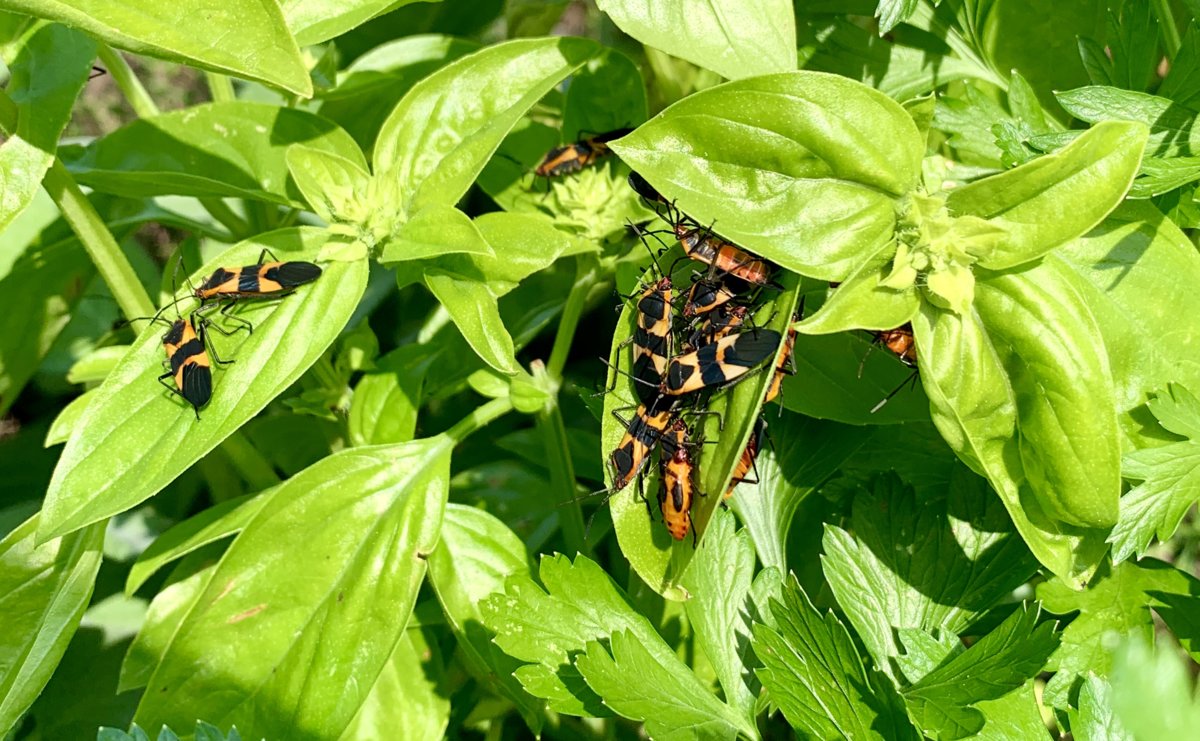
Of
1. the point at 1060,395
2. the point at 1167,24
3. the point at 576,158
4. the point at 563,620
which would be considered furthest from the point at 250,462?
the point at 1167,24

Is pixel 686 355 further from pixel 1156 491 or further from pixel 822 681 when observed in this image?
pixel 1156 491

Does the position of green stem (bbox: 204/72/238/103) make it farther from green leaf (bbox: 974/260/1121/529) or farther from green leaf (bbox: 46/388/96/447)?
green leaf (bbox: 974/260/1121/529)

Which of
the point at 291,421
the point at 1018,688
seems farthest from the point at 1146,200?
the point at 291,421

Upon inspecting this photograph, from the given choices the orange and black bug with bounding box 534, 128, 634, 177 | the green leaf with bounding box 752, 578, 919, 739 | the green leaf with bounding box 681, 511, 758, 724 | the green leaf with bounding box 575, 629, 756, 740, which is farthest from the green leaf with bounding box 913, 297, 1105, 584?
the orange and black bug with bounding box 534, 128, 634, 177

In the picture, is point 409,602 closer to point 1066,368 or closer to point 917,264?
point 917,264

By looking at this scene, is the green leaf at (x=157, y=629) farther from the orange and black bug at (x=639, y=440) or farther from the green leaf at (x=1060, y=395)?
the green leaf at (x=1060, y=395)

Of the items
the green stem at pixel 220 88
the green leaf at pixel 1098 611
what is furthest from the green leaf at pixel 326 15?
the green leaf at pixel 1098 611
